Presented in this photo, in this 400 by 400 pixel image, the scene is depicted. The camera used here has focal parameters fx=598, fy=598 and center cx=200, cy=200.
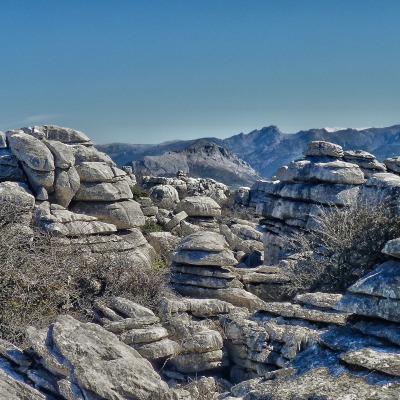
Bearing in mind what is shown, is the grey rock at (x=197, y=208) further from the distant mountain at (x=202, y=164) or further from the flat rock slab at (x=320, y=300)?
the distant mountain at (x=202, y=164)

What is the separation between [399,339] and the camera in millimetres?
6254

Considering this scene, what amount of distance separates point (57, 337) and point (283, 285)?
321 inches

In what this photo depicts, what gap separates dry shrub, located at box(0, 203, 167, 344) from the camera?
35.8 ft

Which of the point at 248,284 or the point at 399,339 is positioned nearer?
the point at 399,339

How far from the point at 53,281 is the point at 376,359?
7.43 m

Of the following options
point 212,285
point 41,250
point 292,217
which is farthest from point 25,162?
point 292,217

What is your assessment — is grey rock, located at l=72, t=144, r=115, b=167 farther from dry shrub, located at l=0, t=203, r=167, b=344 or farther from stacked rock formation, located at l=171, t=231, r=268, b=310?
stacked rock formation, located at l=171, t=231, r=268, b=310

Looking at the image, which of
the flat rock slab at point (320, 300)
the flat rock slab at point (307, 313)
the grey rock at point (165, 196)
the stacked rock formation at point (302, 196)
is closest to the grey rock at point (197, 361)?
the flat rock slab at point (307, 313)

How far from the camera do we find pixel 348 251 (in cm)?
1255

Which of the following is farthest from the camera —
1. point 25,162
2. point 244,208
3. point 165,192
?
point 244,208

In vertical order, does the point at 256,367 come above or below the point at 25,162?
below

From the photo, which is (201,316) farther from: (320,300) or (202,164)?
(202,164)

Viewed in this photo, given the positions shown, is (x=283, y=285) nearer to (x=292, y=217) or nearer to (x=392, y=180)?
(x=392, y=180)

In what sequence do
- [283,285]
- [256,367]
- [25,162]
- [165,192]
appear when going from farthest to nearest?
[165,192], [25,162], [283,285], [256,367]
